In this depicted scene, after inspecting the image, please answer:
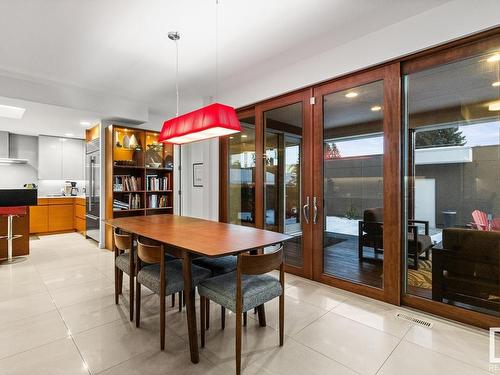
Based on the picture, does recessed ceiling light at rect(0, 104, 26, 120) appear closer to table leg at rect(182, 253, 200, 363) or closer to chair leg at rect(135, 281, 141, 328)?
chair leg at rect(135, 281, 141, 328)

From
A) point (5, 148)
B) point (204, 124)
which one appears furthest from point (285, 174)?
point (5, 148)

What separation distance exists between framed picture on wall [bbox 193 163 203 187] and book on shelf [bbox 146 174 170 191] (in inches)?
28.5

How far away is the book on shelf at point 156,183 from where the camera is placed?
18.4ft

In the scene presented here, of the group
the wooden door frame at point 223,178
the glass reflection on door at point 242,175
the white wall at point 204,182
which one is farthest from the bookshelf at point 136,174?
the glass reflection on door at point 242,175

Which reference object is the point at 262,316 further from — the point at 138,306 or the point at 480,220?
the point at 480,220

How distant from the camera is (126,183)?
5.28 meters

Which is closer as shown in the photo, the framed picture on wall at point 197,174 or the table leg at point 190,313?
the table leg at point 190,313

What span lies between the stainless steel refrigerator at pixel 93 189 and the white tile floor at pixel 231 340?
2405 millimetres

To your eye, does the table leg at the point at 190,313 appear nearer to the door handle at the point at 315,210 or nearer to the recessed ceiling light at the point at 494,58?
the door handle at the point at 315,210

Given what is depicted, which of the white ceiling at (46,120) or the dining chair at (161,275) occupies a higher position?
the white ceiling at (46,120)

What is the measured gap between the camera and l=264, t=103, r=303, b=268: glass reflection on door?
3717 mm

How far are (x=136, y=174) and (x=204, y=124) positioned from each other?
370 cm

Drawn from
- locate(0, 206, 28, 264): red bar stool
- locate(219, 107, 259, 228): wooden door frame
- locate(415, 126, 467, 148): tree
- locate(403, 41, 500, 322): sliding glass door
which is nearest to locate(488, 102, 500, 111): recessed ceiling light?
locate(403, 41, 500, 322): sliding glass door

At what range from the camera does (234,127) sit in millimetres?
2619
